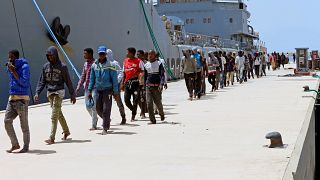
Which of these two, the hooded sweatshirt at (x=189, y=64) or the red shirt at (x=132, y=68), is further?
the hooded sweatshirt at (x=189, y=64)

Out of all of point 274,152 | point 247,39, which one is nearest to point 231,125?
point 274,152

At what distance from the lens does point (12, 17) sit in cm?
1339

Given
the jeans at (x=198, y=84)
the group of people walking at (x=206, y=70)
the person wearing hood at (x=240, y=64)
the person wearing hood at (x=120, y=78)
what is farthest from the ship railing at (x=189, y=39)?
the person wearing hood at (x=120, y=78)

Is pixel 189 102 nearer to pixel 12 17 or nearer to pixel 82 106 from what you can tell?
pixel 82 106

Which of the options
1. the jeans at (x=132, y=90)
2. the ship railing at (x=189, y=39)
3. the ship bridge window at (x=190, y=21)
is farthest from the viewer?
the ship bridge window at (x=190, y=21)

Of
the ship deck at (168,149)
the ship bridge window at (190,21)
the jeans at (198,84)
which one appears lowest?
the ship deck at (168,149)

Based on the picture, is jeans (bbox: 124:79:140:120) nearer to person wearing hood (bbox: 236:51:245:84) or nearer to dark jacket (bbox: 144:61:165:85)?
dark jacket (bbox: 144:61:165:85)

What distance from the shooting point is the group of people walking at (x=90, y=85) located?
677cm

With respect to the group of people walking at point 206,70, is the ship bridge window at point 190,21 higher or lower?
higher

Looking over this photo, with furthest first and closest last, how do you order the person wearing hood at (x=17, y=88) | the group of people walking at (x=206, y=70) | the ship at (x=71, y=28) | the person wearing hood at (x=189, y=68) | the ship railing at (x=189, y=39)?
the ship railing at (x=189, y=39)
the group of people walking at (x=206, y=70)
the person wearing hood at (x=189, y=68)
the ship at (x=71, y=28)
the person wearing hood at (x=17, y=88)

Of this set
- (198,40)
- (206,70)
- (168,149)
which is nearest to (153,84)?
(168,149)

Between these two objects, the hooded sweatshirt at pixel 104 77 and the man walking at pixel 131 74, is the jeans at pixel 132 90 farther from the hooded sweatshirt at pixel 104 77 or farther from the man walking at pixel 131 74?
the hooded sweatshirt at pixel 104 77

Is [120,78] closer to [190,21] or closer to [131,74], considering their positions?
[131,74]

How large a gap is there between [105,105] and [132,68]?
73.0 inches
